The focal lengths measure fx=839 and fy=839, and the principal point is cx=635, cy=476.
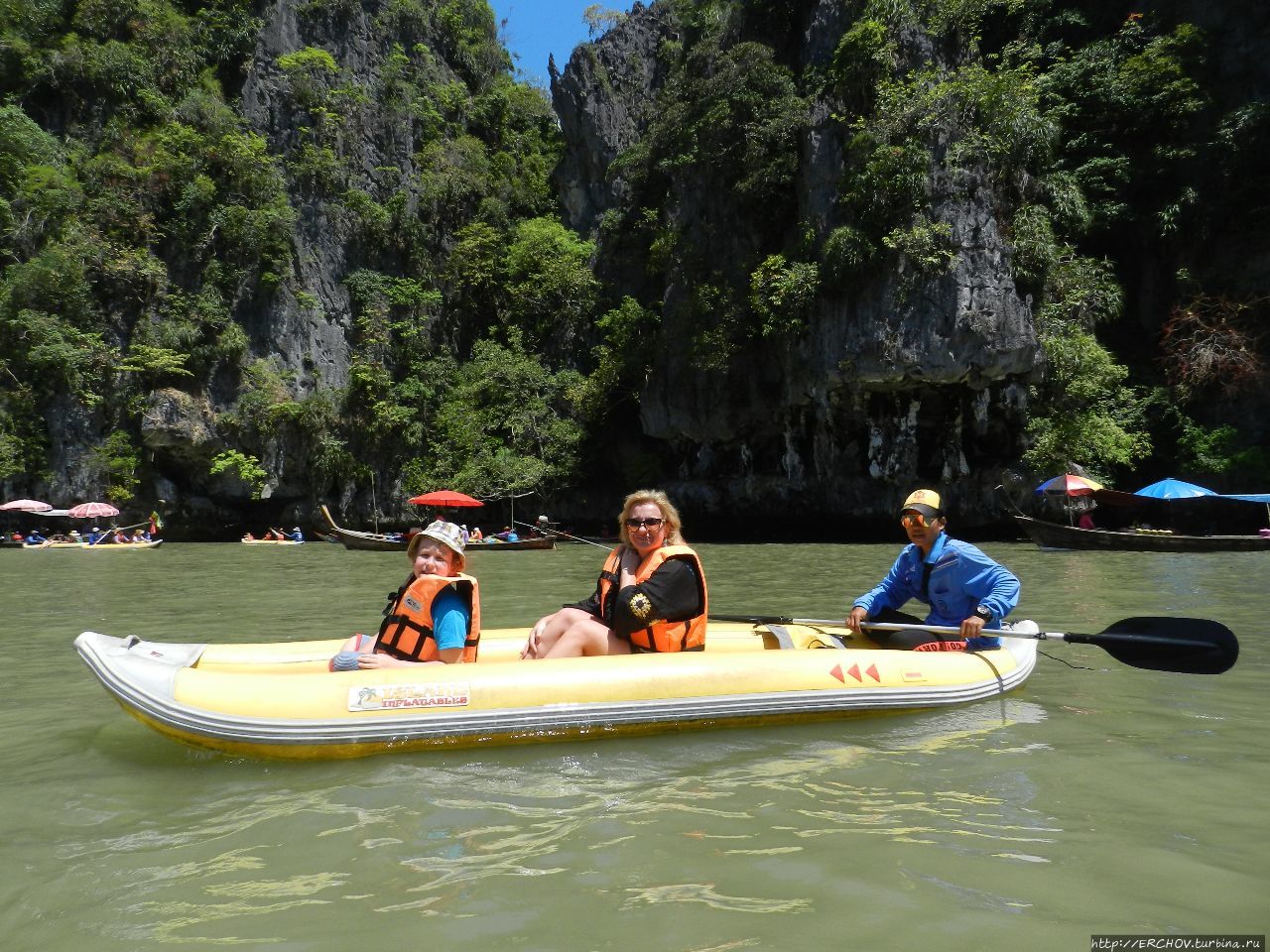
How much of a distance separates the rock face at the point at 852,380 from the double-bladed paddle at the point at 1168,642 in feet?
41.3

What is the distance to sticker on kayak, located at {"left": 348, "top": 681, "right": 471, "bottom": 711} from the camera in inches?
135

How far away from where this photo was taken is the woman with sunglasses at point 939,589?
4562 mm

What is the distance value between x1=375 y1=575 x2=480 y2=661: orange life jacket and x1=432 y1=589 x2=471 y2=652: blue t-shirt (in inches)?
0.9

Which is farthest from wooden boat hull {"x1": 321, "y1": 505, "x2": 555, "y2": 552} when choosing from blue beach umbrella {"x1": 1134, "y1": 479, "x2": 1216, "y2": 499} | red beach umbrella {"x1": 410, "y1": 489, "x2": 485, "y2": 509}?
blue beach umbrella {"x1": 1134, "y1": 479, "x2": 1216, "y2": 499}

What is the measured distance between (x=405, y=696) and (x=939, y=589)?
2.99m

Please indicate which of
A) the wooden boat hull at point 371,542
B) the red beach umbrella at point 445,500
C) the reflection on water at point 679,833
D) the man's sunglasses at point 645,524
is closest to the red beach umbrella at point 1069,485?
the red beach umbrella at point 445,500

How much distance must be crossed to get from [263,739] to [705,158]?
62.1ft

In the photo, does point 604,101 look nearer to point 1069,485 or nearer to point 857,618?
point 1069,485

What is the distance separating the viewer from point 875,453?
→ 18250 millimetres

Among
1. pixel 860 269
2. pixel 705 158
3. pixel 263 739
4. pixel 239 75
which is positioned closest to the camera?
pixel 263 739

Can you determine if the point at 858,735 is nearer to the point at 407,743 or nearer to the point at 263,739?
the point at 407,743

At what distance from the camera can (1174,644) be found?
4.20m

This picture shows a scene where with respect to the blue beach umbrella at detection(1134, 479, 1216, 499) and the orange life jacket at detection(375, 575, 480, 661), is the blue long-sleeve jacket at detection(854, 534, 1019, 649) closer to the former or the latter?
the orange life jacket at detection(375, 575, 480, 661)

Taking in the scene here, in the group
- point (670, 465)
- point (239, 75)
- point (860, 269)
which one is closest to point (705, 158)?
point (860, 269)
